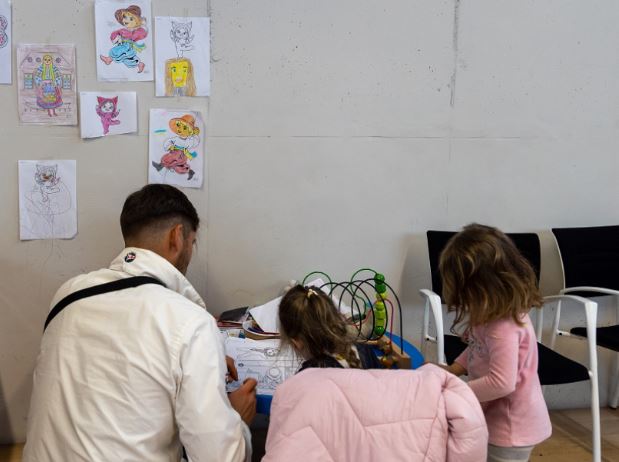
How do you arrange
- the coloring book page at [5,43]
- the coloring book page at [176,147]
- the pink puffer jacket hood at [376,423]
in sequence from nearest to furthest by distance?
the pink puffer jacket hood at [376,423]
the coloring book page at [5,43]
the coloring book page at [176,147]

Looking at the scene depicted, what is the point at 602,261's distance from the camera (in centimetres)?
271

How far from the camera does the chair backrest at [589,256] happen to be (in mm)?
2676

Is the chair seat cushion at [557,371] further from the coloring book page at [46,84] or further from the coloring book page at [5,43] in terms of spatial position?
the coloring book page at [5,43]

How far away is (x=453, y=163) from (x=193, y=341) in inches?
70.8

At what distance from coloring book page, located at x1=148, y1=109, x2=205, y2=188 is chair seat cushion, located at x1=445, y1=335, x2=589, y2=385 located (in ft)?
4.31

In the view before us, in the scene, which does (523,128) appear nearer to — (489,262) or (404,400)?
(489,262)

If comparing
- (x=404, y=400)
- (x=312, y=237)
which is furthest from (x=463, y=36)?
(x=404, y=400)

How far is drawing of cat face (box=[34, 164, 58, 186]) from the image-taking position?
2.46 metres

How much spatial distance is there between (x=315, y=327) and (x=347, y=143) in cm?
129

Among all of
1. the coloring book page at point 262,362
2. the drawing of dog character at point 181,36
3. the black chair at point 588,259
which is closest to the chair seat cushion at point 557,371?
the black chair at point 588,259

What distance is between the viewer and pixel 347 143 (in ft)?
8.59

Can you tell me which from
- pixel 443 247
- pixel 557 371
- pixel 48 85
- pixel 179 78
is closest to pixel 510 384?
pixel 557 371

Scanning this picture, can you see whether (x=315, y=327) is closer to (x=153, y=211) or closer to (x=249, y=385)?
(x=249, y=385)

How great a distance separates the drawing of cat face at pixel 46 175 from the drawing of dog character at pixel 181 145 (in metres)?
0.42
